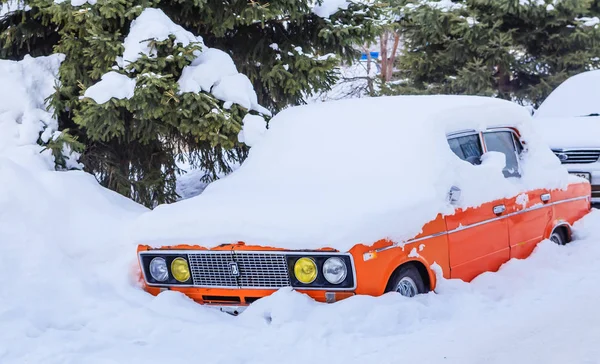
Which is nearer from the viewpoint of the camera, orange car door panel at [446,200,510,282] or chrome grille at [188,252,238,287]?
chrome grille at [188,252,238,287]

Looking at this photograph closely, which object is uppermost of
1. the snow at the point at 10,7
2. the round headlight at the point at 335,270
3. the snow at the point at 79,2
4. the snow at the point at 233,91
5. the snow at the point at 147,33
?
the snow at the point at 10,7

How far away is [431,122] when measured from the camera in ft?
18.5

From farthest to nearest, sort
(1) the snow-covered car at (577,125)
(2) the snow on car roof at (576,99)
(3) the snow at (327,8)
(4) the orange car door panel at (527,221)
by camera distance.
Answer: (2) the snow on car roof at (576,99)
(1) the snow-covered car at (577,125)
(3) the snow at (327,8)
(4) the orange car door panel at (527,221)

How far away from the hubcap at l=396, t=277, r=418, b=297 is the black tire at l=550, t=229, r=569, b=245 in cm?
217

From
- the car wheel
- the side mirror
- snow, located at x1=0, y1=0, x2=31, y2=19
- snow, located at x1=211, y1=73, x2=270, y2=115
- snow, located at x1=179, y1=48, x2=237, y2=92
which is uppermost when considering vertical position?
snow, located at x1=0, y1=0, x2=31, y2=19

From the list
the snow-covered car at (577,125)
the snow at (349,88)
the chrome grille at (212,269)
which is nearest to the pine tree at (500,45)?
the snow at (349,88)

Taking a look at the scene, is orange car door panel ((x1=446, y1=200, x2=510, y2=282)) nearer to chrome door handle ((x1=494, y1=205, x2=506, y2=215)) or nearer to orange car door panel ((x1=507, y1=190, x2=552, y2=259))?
chrome door handle ((x1=494, y1=205, x2=506, y2=215))

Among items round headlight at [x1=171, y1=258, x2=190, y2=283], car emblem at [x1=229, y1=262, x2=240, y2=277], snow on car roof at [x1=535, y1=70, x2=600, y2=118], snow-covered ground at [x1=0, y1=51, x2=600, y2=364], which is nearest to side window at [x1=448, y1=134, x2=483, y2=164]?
snow-covered ground at [x1=0, y1=51, x2=600, y2=364]

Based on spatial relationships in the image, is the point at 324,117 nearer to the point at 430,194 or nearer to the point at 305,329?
the point at 430,194

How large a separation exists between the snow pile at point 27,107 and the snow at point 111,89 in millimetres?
792

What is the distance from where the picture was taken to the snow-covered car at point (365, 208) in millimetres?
4684

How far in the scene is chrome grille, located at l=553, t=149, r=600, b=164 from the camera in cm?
887

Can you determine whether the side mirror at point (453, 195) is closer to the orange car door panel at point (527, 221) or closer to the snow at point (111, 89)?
the orange car door panel at point (527, 221)

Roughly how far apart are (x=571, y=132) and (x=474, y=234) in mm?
4700
